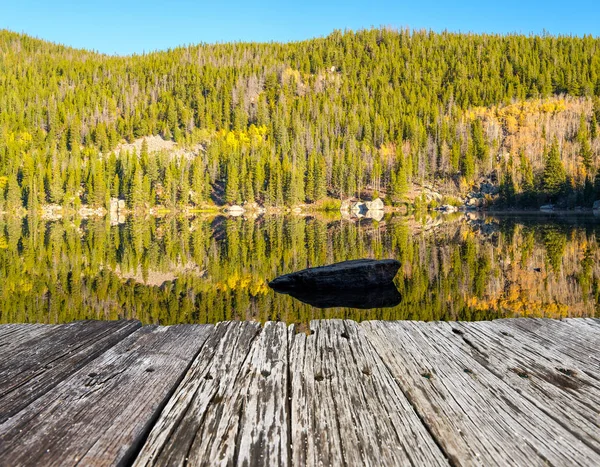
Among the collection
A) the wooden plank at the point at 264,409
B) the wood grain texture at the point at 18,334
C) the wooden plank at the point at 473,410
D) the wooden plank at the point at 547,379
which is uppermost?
the wood grain texture at the point at 18,334

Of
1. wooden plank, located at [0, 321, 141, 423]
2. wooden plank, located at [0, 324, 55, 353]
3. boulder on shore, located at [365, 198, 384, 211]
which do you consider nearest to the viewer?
wooden plank, located at [0, 321, 141, 423]

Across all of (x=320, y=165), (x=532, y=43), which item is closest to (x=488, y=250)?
(x=320, y=165)

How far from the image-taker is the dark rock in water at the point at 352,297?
9.73 meters

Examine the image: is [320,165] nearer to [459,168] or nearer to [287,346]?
[459,168]

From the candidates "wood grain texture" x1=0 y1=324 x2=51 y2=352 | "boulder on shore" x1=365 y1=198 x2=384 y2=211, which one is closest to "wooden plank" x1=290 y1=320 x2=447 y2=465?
"wood grain texture" x1=0 y1=324 x2=51 y2=352

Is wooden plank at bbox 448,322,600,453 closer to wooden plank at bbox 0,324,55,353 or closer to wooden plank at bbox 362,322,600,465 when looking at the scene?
wooden plank at bbox 362,322,600,465

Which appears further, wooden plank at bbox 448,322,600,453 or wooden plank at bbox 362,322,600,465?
wooden plank at bbox 448,322,600,453

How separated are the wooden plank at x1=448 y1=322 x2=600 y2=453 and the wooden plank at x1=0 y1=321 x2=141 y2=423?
9.46 feet

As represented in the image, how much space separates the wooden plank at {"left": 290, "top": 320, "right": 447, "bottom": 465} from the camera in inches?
63.1

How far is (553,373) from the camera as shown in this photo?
2.48m

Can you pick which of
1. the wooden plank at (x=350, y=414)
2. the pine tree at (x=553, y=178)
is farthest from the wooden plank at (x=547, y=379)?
the pine tree at (x=553, y=178)

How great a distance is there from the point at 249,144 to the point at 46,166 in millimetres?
51257

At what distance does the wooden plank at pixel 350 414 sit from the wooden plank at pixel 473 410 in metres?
0.10

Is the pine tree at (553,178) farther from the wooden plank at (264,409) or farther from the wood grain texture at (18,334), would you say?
the wood grain texture at (18,334)
